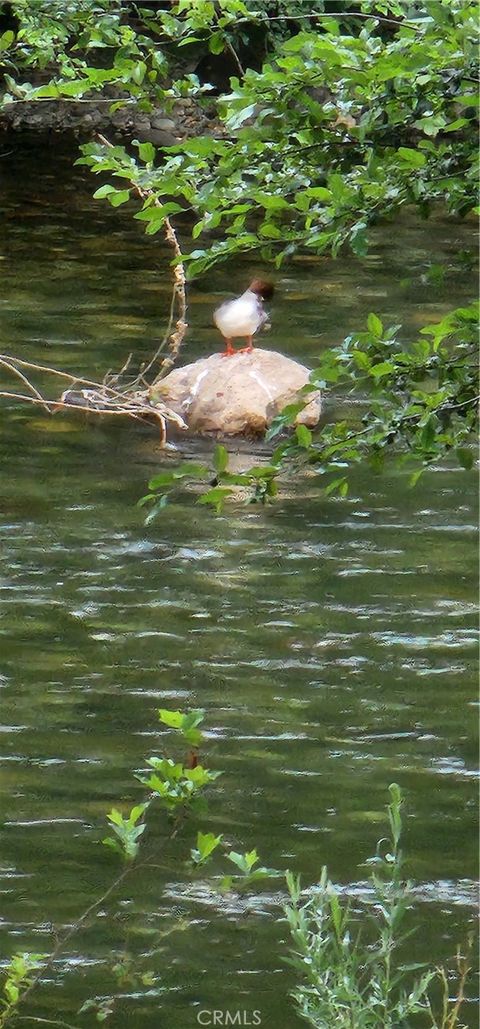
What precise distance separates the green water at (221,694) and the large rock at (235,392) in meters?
0.45

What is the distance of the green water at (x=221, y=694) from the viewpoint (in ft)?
21.5

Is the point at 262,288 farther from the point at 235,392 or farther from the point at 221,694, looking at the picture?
the point at 221,694

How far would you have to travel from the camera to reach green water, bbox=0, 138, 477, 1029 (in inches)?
258

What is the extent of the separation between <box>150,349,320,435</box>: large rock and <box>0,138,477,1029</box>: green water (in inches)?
17.6

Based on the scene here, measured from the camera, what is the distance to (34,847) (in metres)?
7.20

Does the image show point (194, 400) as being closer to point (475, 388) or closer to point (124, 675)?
point (124, 675)

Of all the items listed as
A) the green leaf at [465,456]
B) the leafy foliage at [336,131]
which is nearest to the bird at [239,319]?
the leafy foliage at [336,131]

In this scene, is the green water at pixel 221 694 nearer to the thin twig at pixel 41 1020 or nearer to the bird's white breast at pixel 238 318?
the thin twig at pixel 41 1020

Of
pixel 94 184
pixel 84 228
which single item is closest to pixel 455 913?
pixel 84 228

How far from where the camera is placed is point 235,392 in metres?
13.2

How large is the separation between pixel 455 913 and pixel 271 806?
117cm

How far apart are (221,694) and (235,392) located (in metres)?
4.87

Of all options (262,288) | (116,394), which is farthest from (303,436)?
(262,288)

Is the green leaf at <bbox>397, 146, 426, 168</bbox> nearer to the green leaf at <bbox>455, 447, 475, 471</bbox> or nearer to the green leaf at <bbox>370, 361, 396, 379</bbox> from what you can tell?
the green leaf at <bbox>370, 361, 396, 379</bbox>
